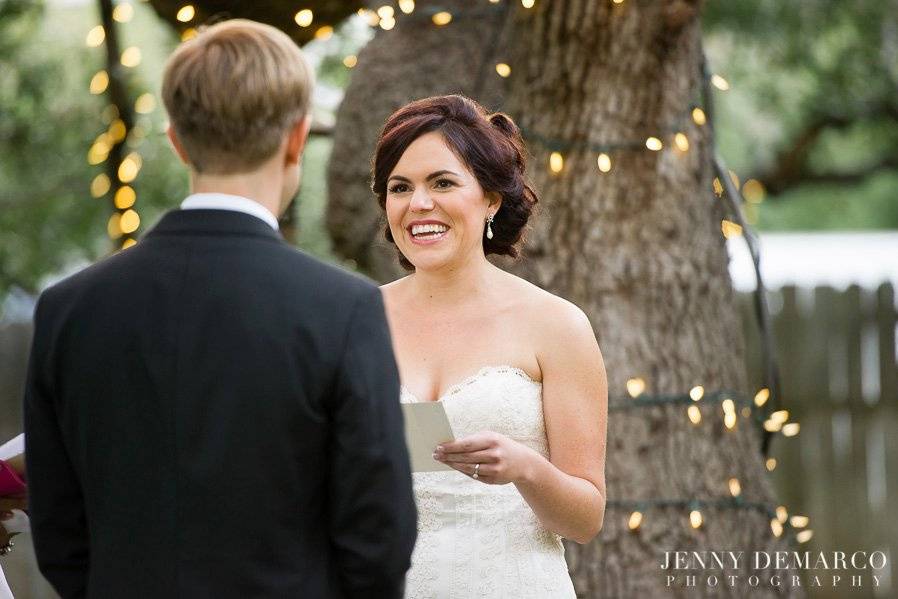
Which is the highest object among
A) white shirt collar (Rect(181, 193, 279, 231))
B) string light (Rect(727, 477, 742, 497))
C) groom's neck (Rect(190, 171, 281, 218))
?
groom's neck (Rect(190, 171, 281, 218))

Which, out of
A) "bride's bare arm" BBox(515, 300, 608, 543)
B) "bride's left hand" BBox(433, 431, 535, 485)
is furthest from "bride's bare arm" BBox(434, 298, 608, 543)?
"bride's left hand" BBox(433, 431, 535, 485)

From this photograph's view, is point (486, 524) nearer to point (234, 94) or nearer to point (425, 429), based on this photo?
point (425, 429)

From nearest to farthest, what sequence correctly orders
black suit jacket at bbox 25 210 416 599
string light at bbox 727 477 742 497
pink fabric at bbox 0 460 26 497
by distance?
black suit jacket at bbox 25 210 416 599
pink fabric at bbox 0 460 26 497
string light at bbox 727 477 742 497

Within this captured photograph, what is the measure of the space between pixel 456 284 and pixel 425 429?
69 centimetres

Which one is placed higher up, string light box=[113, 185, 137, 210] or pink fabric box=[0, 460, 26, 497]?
string light box=[113, 185, 137, 210]

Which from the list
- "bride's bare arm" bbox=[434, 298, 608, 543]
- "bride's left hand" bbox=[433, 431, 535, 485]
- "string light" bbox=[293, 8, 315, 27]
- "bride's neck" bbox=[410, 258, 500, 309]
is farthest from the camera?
"string light" bbox=[293, 8, 315, 27]

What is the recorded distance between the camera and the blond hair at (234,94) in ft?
5.53

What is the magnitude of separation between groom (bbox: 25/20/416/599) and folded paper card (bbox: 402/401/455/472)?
500 millimetres

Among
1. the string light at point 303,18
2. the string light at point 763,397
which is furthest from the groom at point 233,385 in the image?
the string light at point 303,18

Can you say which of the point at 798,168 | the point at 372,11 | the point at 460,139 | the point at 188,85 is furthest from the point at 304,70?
the point at 798,168

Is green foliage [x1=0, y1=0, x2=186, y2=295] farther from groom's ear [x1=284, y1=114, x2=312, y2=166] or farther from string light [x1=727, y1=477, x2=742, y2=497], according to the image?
groom's ear [x1=284, y1=114, x2=312, y2=166]

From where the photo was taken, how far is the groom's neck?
1.75m

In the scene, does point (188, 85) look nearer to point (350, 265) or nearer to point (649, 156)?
point (649, 156)

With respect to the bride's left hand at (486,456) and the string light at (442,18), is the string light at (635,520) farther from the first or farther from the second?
the string light at (442,18)
